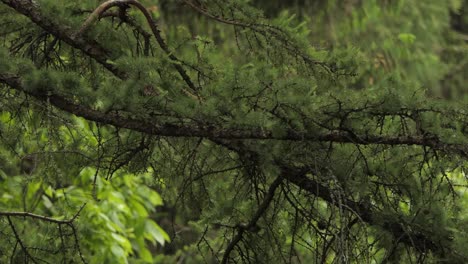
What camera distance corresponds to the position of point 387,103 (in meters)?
2.86

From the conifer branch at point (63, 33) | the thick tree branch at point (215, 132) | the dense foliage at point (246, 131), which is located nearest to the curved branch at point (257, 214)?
the dense foliage at point (246, 131)

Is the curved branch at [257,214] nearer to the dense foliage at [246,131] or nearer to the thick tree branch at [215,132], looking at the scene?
the dense foliage at [246,131]

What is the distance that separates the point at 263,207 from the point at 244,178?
134 mm

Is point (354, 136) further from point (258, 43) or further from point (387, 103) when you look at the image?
point (258, 43)

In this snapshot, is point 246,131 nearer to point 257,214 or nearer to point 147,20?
point 257,214

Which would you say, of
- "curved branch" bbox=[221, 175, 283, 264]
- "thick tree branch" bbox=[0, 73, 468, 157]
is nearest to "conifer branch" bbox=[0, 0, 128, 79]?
"thick tree branch" bbox=[0, 73, 468, 157]

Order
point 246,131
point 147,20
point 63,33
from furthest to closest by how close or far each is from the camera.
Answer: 1. point 147,20
2. point 63,33
3. point 246,131

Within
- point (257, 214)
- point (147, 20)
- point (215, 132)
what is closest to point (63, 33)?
point (147, 20)

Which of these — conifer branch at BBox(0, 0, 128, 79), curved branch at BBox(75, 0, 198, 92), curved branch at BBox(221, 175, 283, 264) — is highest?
curved branch at BBox(75, 0, 198, 92)

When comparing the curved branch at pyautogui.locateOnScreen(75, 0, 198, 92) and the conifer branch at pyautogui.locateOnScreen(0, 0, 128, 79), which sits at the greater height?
the curved branch at pyautogui.locateOnScreen(75, 0, 198, 92)

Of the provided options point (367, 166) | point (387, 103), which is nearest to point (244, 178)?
point (367, 166)

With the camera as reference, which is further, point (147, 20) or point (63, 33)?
point (147, 20)

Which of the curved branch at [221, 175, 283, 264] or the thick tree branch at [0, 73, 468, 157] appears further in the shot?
the curved branch at [221, 175, 283, 264]

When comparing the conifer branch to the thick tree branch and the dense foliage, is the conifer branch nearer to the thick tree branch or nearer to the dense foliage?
the dense foliage
